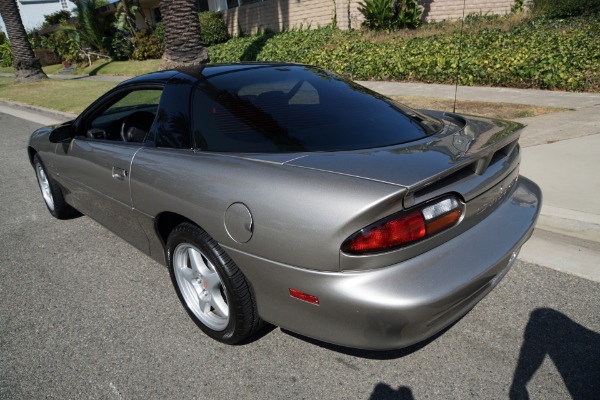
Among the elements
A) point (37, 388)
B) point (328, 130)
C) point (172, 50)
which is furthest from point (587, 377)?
point (172, 50)

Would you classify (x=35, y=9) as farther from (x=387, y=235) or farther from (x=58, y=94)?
(x=387, y=235)

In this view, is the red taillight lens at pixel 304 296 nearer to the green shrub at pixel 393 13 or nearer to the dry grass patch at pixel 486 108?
the dry grass patch at pixel 486 108

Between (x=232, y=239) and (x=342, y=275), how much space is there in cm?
59

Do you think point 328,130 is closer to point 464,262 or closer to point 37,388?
point 464,262

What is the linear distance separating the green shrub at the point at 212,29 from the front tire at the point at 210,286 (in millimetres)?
20435

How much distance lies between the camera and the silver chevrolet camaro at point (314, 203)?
1.84m

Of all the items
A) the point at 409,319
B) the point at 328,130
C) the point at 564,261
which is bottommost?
the point at 564,261

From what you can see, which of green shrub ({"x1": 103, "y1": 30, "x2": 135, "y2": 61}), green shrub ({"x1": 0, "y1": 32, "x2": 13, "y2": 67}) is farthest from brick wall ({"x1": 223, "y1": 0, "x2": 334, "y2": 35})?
green shrub ({"x1": 0, "y1": 32, "x2": 13, "y2": 67})

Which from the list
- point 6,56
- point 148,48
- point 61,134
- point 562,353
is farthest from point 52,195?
point 6,56

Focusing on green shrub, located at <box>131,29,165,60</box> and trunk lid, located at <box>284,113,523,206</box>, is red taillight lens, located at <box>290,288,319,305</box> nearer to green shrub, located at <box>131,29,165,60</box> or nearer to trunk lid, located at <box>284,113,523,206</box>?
trunk lid, located at <box>284,113,523,206</box>

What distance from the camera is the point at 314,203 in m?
1.88

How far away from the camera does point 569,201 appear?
12.6 ft

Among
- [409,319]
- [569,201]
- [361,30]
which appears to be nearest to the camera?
[409,319]

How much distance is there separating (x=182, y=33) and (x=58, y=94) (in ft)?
21.0
